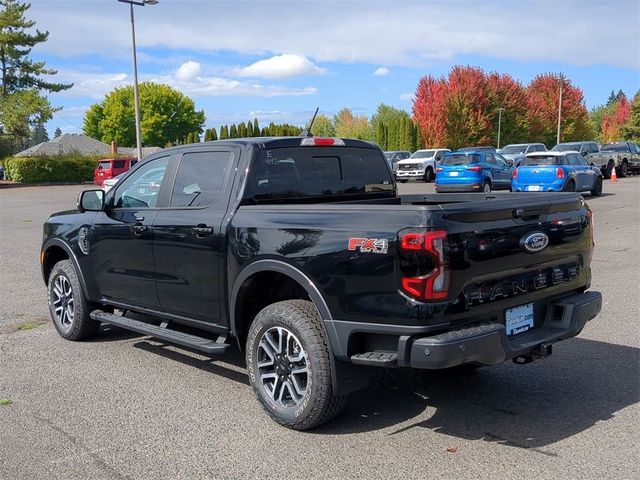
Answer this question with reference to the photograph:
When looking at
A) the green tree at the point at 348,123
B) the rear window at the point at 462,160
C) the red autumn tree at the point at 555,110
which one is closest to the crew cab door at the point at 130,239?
the rear window at the point at 462,160

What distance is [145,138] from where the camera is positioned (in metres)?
103

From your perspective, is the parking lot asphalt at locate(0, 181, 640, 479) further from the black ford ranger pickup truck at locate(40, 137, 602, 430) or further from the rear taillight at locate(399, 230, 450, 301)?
the rear taillight at locate(399, 230, 450, 301)

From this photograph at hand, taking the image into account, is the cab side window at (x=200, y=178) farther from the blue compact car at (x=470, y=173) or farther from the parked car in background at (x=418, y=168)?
the parked car in background at (x=418, y=168)

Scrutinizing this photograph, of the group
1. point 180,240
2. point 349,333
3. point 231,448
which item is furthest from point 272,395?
point 180,240

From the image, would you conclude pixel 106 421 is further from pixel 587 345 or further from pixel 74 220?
pixel 587 345

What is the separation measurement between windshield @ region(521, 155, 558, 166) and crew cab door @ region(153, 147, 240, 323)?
16.5 metres

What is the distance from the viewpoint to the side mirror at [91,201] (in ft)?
19.6

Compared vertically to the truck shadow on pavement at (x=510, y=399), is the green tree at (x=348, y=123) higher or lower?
higher

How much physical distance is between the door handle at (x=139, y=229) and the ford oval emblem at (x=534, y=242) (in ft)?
9.86

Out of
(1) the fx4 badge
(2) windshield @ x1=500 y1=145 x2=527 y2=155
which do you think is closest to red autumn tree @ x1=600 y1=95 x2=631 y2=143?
(2) windshield @ x1=500 y1=145 x2=527 y2=155

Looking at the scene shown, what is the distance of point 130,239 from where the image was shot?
557cm

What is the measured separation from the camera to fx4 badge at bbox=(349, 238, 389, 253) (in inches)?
144

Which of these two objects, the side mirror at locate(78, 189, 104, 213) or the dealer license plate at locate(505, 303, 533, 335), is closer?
the dealer license plate at locate(505, 303, 533, 335)

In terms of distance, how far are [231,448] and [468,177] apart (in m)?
20.5
